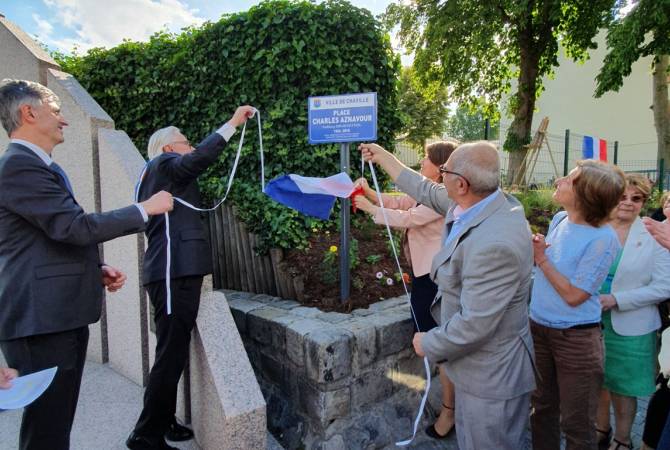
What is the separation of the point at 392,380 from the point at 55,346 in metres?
2.39

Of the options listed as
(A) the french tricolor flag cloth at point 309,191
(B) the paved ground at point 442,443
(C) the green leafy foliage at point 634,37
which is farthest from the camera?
(C) the green leafy foliage at point 634,37

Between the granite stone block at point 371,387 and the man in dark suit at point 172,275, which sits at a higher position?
the man in dark suit at point 172,275

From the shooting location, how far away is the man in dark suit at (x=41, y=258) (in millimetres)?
1879

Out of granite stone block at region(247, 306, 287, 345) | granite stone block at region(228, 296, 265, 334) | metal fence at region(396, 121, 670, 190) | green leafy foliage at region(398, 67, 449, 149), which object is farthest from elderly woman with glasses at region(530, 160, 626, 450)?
green leafy foliage at region(398, 67, 449, 149)

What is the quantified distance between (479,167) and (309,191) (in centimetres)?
169

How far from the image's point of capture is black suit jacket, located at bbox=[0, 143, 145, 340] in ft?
6.13

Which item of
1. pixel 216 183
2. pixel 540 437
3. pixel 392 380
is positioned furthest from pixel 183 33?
pixel 540 437

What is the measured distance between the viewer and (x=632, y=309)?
2771mm

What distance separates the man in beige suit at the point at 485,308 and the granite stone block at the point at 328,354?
3.21 ft

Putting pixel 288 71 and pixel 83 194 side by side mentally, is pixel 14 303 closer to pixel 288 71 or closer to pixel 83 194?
pixel 83 194

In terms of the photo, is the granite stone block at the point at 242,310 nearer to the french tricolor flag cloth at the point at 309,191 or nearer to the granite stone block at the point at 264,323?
the granite stone block at the point at 264,323

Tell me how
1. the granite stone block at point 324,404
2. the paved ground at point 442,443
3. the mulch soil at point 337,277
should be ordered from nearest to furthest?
the granite stone block at point 324,404 → the paved ground at point 442,443 → the mulch soil at point 337,277

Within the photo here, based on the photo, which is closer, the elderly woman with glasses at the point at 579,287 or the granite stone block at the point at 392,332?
the elderly woman with glasses at the point at 579,287

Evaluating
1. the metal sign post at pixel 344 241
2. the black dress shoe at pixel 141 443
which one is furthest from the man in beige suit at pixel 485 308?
the black dress shoe at pixel 141 443
